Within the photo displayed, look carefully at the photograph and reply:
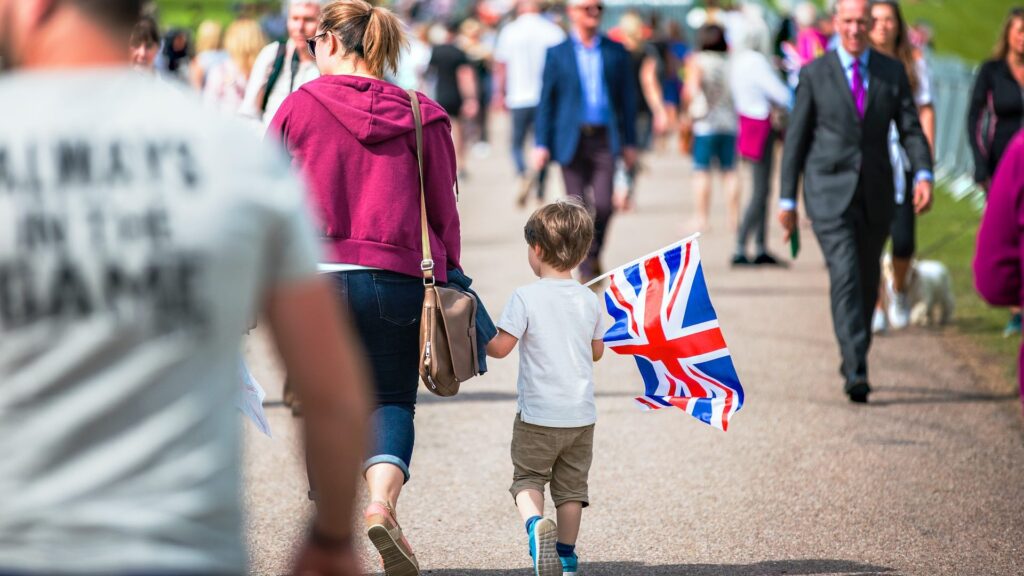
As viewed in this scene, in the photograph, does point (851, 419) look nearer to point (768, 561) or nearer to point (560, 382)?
point (768, 561)

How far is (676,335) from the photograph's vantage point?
5.23 metres

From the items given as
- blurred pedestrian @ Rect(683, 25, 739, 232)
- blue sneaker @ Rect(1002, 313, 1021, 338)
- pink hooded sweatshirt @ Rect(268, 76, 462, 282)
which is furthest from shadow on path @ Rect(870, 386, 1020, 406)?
blurred pedestrian @ Rect(683, 25, 739, 232)

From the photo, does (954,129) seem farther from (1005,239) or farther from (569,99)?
(1005,239)

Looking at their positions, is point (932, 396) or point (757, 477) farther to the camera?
point (932, 396)

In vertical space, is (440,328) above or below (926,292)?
above

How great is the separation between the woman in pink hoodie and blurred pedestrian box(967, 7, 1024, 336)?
6152 mm

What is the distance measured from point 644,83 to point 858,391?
12.6 metres

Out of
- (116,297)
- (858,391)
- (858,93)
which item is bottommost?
(858,391)

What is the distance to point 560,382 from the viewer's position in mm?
4801

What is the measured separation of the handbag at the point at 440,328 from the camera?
15.5ft

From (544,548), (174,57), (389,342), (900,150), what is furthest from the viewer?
(174,57)

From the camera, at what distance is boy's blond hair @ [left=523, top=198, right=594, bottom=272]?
4.84 metres

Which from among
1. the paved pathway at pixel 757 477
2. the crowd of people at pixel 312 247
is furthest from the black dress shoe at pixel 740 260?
the paved pathway at pixel 757 477

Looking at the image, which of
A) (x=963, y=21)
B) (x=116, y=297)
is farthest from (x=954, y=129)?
(x=963, y=21)
